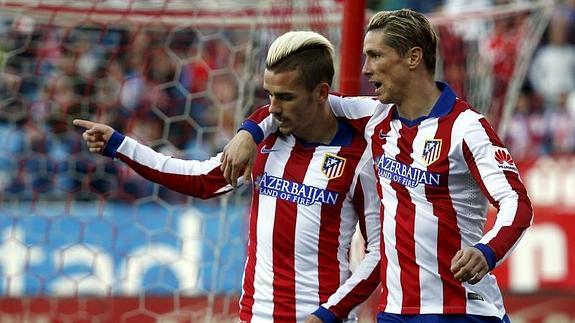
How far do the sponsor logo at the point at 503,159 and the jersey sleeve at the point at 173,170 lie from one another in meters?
0.92

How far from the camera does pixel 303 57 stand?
12.4ft

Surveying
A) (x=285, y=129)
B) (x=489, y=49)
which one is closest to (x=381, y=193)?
(x=285, y=129)

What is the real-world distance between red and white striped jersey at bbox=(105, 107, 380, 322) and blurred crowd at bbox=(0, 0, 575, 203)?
2269mm

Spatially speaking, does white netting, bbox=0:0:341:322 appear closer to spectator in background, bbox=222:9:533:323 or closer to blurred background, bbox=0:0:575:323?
blurred background, bbox=0:0:575:323

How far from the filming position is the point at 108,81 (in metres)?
6.59

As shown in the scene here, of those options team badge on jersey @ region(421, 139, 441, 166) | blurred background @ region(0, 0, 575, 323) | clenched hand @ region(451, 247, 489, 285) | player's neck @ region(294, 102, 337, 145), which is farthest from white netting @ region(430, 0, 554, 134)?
clenched hand @ region(451, 247, 489, 285)

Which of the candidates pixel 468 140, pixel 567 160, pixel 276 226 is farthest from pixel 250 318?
pixel 567 160

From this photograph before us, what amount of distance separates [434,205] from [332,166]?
393 mm

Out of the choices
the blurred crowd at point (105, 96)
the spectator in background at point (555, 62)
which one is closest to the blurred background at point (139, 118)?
the blurred crowd at point (105, 96)

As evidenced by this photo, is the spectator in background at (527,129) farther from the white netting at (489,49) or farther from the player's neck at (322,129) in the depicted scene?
the player's neck at (322,129)

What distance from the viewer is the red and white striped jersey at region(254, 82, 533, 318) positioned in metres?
3.61

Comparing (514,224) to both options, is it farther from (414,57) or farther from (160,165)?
(160,165)

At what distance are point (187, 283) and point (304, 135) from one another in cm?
305

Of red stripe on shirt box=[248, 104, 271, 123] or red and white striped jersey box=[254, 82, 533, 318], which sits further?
red stripe on shirt box=[248, 104, 271, 123]
